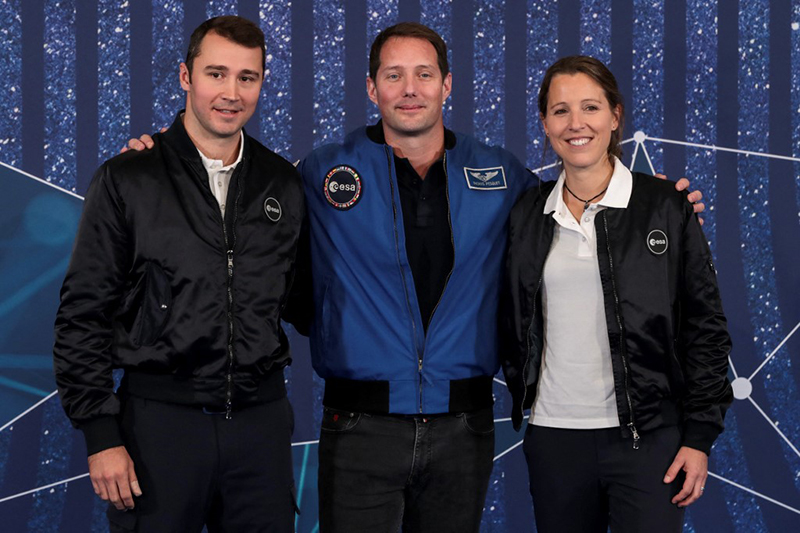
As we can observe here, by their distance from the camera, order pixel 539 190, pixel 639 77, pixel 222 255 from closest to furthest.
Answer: pixel 222 255 < pixel 539 190 < pixel 639 77

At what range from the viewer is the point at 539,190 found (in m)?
2.20

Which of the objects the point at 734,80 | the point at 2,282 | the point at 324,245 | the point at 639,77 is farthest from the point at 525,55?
the point at 2,282

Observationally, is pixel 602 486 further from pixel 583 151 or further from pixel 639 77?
pixel 639 77

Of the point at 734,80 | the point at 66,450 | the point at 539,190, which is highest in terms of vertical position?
the point at 734,80

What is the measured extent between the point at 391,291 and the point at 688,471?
2.41 ft

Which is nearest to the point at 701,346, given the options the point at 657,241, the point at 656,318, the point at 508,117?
the point at 656,318

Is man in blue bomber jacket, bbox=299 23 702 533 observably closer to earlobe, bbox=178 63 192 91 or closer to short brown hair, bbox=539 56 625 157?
short brown hair, bbox=539 56 625 157

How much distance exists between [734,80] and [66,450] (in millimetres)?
2570

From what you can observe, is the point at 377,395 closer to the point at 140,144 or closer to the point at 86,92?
the point at 140,144

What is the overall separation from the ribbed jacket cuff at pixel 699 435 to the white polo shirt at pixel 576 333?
16 centimetres

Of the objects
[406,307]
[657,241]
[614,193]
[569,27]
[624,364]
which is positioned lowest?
[624,364]

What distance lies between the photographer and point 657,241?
201cm

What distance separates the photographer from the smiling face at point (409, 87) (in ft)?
7.09

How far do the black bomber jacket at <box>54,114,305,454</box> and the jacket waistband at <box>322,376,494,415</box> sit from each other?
0.21m
